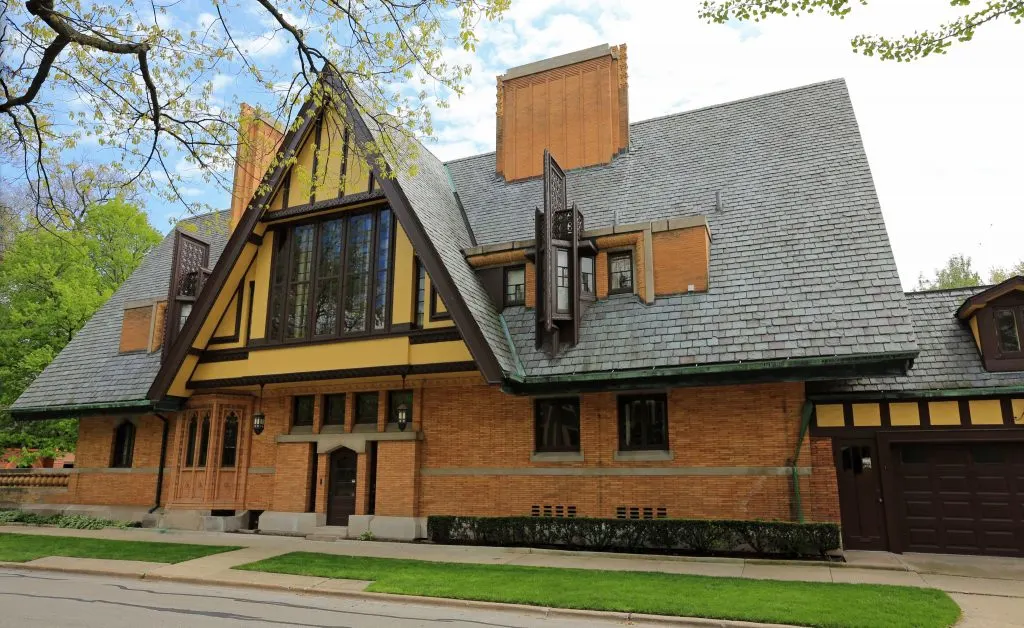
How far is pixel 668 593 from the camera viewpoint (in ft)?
30.7

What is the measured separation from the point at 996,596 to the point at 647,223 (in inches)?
357

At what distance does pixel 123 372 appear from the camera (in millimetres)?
20016

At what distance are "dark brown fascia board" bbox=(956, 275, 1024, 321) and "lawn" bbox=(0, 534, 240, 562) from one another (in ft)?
52.6

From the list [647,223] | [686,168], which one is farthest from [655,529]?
[686,168]

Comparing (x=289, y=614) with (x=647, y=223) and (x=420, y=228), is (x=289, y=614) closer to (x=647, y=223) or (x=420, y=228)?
(x=420, y=228)

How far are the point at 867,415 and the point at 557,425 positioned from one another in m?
6.30

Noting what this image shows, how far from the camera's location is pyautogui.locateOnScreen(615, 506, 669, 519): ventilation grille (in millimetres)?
13672

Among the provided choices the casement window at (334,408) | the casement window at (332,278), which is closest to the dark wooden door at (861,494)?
the casement window at (332,278)

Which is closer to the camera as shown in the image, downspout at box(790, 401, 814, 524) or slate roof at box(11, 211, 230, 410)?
downspout at box(790, 401, 814, 524)

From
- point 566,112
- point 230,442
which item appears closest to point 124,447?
point 230,442

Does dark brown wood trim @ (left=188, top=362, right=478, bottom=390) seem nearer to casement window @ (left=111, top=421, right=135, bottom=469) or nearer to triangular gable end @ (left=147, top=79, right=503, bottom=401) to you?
triangular gable end @ (left=147, top=79, right=503, bottom=401)

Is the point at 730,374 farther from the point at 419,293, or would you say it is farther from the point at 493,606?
the point at 419,293

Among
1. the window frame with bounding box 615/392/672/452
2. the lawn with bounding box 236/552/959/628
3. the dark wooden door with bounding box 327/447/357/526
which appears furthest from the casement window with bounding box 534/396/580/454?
the dark wooden door with bounding box 327/447/357/526

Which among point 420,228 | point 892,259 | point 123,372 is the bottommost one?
point 123,372
